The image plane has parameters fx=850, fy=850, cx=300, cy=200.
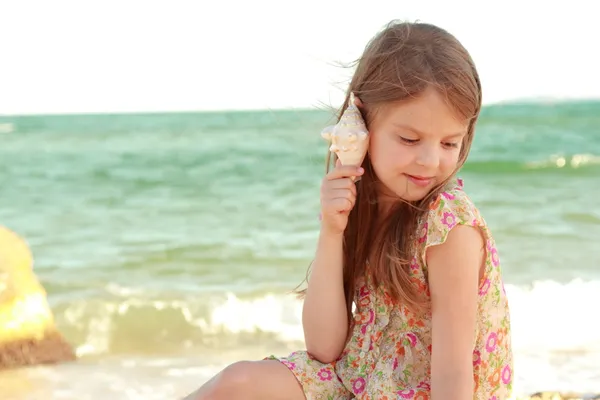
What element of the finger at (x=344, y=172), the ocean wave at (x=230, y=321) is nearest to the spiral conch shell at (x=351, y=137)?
the finger at (x=344, y=172)

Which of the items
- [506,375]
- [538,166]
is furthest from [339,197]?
[538,166]

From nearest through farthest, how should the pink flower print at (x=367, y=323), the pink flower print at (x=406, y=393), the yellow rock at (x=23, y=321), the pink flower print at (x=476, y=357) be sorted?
1. the pink flower print at (x=406, y=393)
2. the pink flower print at (x=476, y=357)
3. the pink flower print at (x=367, y=323)
4. the yellow rock at (x=23, y=321)

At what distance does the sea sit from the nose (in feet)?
1.84

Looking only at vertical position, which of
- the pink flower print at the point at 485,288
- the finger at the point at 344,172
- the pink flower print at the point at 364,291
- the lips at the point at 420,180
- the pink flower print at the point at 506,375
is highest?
the lips at the point at 420,180

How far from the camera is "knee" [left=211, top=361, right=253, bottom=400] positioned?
2.51 meters

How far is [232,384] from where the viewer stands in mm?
2512

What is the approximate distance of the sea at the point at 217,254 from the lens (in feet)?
16.4

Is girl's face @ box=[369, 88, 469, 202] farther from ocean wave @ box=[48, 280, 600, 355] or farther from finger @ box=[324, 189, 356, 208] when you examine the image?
ocean wave @ box=[48, 280, 600, 355]

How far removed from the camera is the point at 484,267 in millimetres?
2533

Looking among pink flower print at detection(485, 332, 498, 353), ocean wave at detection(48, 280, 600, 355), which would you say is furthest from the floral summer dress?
ocean wave at detection(48, 280, 600, 355)

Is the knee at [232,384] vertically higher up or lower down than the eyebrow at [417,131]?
lower down

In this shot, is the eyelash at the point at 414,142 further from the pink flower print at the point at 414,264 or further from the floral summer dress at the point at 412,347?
the pink flower print at the point at 414,264

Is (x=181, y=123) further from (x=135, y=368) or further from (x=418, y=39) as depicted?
(x=418, y=39)

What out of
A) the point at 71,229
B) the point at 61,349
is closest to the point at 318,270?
the point at 61,349
